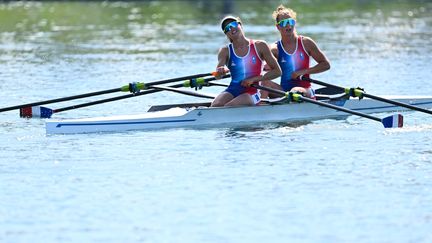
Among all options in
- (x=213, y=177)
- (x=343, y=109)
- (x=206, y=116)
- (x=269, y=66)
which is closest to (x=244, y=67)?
(x=269, y=66)

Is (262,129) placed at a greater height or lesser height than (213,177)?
greater

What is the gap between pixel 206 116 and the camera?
17.8 meters

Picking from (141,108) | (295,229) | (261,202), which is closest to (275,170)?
(261,202)

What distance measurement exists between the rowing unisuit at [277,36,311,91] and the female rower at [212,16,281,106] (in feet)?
2.60

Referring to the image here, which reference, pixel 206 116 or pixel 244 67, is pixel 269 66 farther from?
pixel 206 116

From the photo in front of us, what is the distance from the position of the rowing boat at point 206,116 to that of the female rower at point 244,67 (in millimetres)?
235

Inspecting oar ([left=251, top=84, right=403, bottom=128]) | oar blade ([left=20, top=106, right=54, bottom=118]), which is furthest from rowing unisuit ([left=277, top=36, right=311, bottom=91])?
oar blade ([left=20, top=106, right=54, bottom=118])

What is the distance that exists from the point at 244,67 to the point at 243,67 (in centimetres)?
2

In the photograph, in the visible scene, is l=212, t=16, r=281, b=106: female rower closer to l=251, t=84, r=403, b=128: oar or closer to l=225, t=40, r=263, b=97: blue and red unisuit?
l=225, t=40, r=263, b=97: blue and red unisuit

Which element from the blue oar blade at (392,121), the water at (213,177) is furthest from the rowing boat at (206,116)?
the blue oar blade at (392,121)

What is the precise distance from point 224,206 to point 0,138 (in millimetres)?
5734

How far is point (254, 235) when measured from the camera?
36.9 feet

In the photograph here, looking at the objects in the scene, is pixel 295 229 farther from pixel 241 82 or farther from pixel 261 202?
pixel 241 82

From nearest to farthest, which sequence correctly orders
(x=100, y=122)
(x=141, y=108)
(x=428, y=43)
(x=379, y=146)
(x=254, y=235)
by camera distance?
1. (x=254, y=235)
2. (x=379, y=146)
3. (x=100, y=122)
4. (x=141, y=108)
5. (x=428, y=43)
